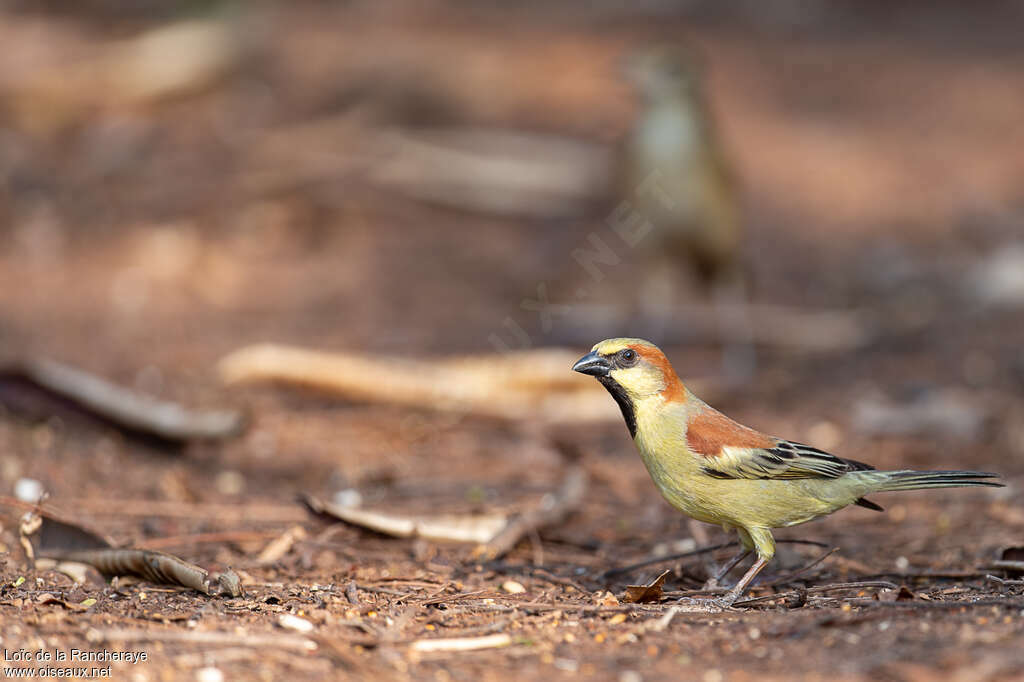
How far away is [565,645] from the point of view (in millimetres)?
3154

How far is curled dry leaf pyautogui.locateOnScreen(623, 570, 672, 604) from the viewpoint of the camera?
3.57 meters

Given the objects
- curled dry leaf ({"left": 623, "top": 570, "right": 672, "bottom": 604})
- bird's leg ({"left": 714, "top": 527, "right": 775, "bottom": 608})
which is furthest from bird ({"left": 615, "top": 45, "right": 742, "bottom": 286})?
curled dry leaf ({"left": 623, "top": 570, "right": 672, "bottom": 604})

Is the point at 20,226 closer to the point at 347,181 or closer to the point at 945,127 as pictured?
the point at 347,181

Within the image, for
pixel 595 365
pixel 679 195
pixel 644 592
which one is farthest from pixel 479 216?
pixel 644 592

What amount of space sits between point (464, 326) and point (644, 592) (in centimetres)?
492

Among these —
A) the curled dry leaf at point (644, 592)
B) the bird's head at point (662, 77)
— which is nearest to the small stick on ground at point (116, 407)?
the curled dry leaf at point (644, 592)

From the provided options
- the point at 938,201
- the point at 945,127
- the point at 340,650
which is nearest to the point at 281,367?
the point at 340,650

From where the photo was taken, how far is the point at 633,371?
387 cm

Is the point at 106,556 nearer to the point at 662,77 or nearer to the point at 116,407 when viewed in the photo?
the point at 116,407

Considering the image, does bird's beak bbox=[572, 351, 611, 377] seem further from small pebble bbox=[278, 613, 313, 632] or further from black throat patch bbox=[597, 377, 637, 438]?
small pebble bbox=[278, 613, 313, 632]

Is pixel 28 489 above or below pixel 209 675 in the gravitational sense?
below

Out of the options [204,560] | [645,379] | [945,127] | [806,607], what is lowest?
[204,560]

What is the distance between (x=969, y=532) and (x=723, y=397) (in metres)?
2.28

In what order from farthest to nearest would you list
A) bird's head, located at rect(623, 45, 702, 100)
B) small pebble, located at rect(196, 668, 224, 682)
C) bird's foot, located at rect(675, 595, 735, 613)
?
bird's head, located at rect(623, 45, 702, 100), bird's foot, located at rect(675, 595, 735, 613), small pebble, located at rect(196, 668, 224, 682)
